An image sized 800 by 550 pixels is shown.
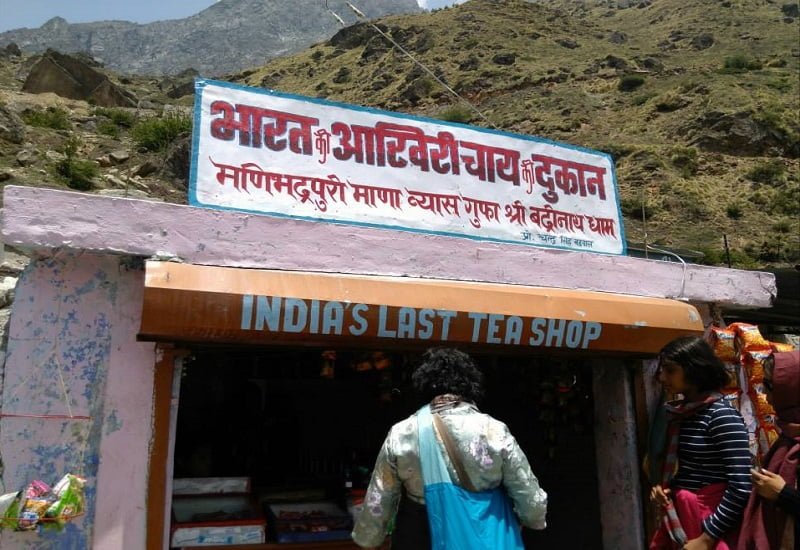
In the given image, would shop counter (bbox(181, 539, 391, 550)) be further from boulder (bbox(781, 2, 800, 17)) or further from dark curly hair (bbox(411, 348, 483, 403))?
boulder (bbox(781, 2, 800, 17))

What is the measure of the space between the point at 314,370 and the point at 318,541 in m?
1.65

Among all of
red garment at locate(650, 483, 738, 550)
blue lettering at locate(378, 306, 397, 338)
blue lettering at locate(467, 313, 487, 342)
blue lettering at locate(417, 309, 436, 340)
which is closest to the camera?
red garment at locate(650, 483, 738, 550)

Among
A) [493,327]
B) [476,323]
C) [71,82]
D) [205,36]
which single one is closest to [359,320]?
[476,323]

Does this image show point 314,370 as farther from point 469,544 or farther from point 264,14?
point 264,14

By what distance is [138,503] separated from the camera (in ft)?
12.2

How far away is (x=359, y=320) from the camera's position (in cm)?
400

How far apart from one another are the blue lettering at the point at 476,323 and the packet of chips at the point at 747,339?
2.26 meters

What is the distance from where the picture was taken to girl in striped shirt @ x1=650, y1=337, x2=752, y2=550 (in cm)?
320

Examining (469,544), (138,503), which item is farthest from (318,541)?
(469,544)

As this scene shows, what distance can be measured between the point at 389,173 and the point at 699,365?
2.58 m

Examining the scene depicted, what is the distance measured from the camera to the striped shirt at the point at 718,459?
317cm

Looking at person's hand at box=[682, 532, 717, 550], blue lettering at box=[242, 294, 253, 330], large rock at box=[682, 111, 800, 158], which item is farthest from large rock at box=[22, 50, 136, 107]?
person's hand at box=[682, 532, 717, 550]

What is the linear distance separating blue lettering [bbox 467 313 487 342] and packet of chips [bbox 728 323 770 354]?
89.1 inches

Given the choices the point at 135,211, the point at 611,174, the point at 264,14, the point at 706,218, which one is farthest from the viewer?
the point at 264,14
